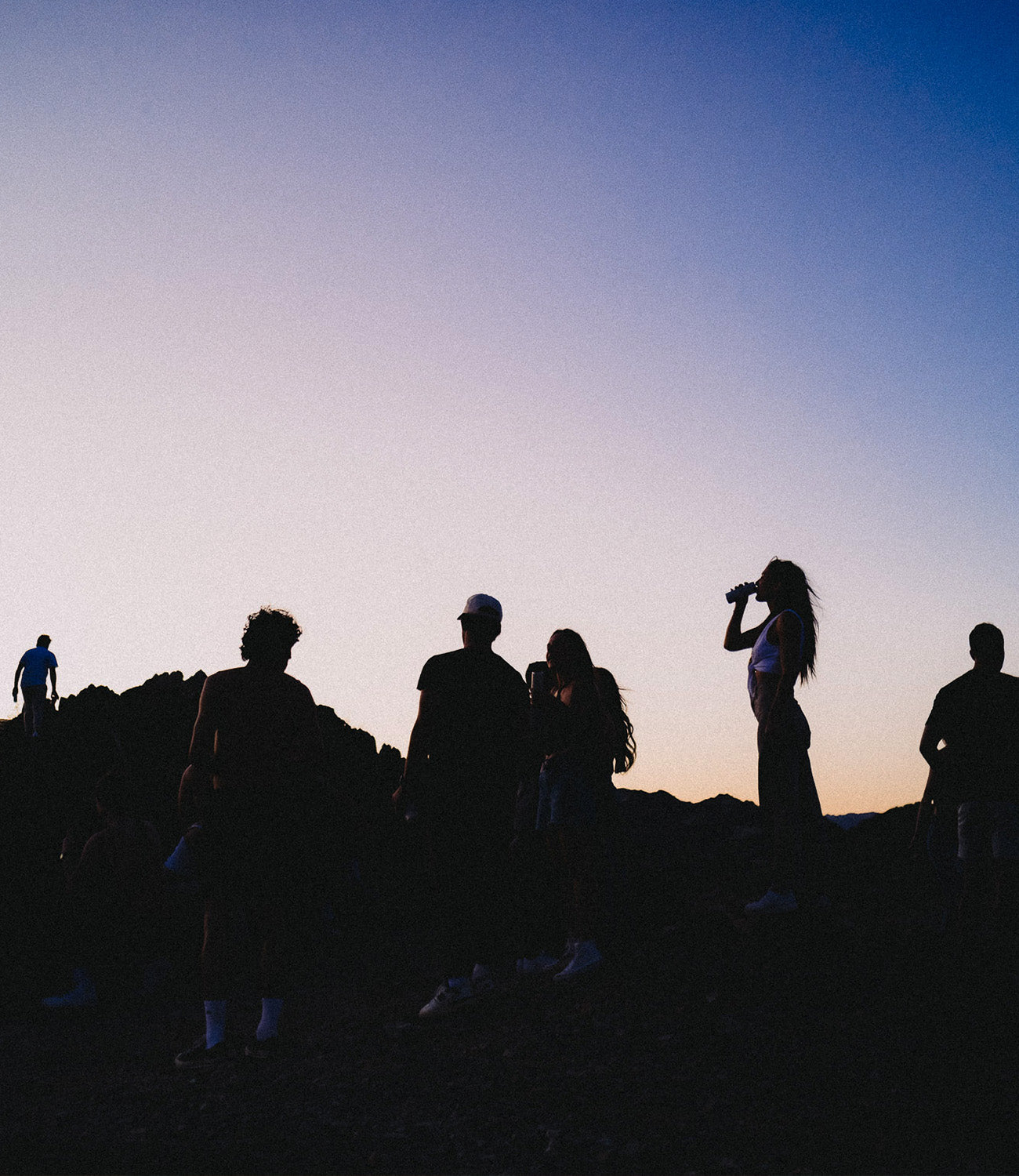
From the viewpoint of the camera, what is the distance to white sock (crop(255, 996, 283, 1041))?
485 centimetres

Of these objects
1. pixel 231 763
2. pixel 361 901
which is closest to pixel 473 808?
pixel 231 763

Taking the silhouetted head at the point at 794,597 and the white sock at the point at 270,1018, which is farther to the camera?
the silhouetted head at the point at 794,597

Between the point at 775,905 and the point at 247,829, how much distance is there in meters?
2.94

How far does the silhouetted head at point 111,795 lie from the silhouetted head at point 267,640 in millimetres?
2438

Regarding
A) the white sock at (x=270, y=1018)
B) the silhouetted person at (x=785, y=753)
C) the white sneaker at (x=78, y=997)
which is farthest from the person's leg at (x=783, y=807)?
the white sneaker at (x=78, y=997)

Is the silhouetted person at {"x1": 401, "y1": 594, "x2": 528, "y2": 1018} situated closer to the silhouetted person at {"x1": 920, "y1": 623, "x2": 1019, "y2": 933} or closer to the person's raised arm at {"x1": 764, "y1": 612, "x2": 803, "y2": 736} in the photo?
the person's raised arm at {"x1": 764, "y1": 612, "x2": 803, "y2": 736}

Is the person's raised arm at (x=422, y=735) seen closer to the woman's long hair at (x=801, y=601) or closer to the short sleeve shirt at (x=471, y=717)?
the short sleeve shirt at (x=471, y=717)

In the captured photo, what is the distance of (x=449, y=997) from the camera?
209 inches

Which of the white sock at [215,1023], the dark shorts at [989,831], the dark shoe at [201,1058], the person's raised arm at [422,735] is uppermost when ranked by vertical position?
the person's raised arm at [422,735]

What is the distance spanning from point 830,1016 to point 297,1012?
3789mm

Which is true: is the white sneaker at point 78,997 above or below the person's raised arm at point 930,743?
below

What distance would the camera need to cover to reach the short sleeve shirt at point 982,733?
548 cm

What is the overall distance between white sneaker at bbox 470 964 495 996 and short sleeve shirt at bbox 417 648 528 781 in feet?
3.56

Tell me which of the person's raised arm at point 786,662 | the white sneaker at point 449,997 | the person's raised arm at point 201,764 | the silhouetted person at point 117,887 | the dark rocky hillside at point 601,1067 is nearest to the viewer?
the dark rocky hillside at point 601,1067
